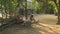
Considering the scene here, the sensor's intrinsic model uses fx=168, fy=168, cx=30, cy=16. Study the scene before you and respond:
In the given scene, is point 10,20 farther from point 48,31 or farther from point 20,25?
point 48,31

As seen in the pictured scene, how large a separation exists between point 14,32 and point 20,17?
1572 mm

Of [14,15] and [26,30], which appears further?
[14,15]

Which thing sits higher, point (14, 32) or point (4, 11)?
point (4, 11)

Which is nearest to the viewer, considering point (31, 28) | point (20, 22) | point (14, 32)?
point (14, 32)

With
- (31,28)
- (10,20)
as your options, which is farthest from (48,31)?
(10,20)

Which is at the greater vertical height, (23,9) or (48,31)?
(23,9)

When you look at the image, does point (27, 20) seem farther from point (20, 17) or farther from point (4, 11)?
point (4, 11)

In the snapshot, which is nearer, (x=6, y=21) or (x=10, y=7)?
(x=10, y=7)

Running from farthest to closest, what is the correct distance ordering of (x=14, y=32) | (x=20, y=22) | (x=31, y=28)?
(x=20, y=22), (x=31, y=28), (x=14, y=32)

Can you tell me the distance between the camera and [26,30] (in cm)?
796

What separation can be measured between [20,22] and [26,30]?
1.04 metres

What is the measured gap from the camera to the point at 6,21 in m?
8.63

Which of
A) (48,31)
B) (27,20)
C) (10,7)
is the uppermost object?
(10,7)

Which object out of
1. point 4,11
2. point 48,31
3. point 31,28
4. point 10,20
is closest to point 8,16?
point 10,20
